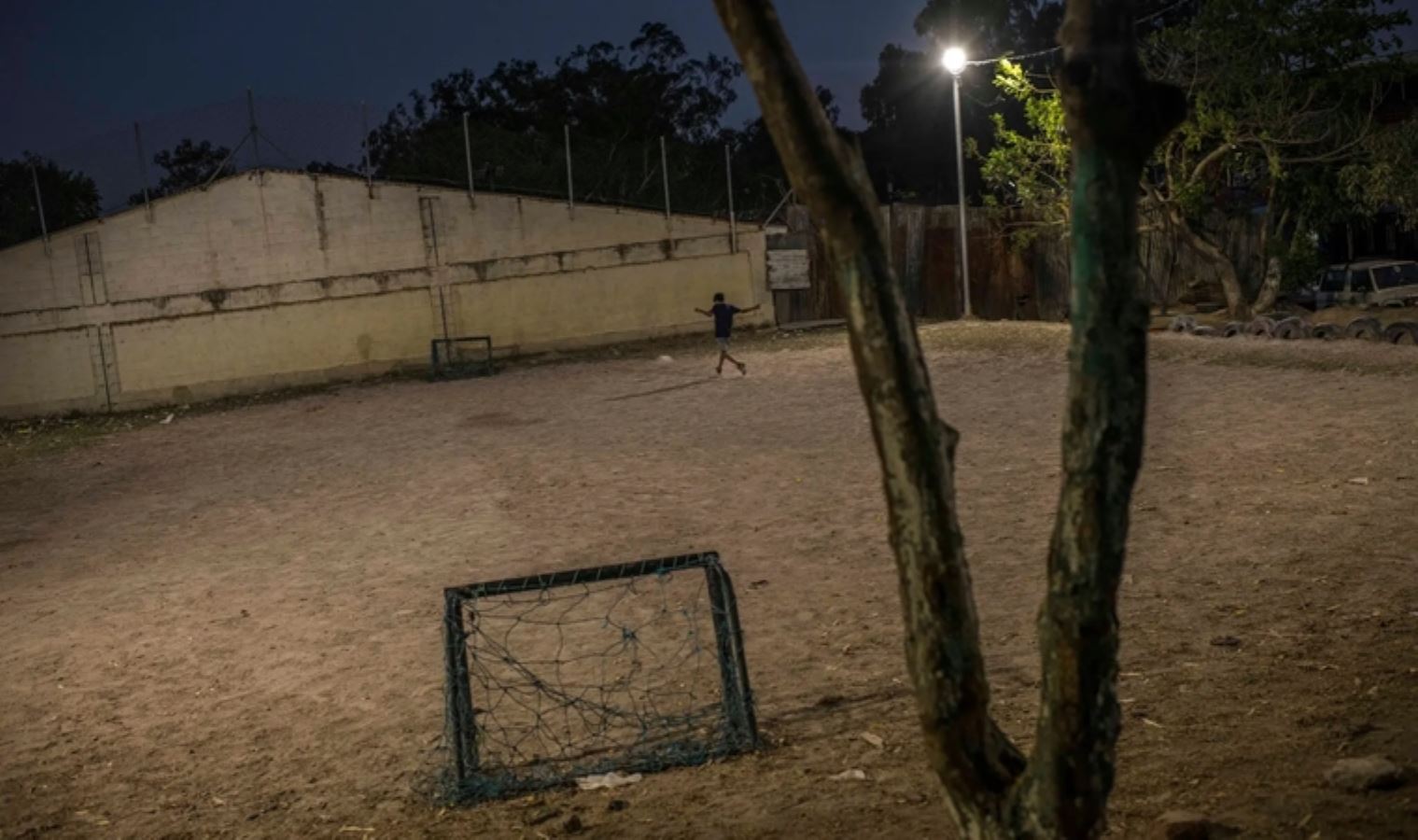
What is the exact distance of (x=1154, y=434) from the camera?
1271 cm

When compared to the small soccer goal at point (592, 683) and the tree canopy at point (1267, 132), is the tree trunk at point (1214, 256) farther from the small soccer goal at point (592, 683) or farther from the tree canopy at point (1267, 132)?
the small soccer goal at point (592, 683)

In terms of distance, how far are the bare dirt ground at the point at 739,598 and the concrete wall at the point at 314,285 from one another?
780 cm

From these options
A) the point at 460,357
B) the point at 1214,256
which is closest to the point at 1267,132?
the point at 1214,256

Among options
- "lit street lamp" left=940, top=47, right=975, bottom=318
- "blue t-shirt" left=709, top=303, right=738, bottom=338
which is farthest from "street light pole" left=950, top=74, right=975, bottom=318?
"blue t-shirt" left=709, top=303, right=738, bottom=338

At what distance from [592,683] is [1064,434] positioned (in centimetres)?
464

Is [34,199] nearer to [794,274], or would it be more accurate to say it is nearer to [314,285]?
[314,285]

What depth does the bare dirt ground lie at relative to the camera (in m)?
5.64

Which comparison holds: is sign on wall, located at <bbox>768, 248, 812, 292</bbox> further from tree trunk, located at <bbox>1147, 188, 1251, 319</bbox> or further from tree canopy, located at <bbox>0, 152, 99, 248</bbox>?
tree canopy, located at <bbox>0, 152, 99, 248</bbox>

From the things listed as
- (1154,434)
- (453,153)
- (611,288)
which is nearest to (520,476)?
(1154,434)

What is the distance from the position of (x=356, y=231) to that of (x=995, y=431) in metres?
16.1

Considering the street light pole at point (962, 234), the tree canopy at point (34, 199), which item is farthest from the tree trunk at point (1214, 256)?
the tree canopy at point (34, 199)

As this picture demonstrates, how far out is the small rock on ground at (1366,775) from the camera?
4645 millimetres

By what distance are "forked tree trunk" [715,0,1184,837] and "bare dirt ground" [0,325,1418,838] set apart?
1504 mm

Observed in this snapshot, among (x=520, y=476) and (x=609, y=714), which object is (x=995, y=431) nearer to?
(x=520, y=476)
